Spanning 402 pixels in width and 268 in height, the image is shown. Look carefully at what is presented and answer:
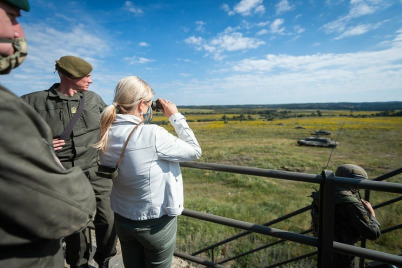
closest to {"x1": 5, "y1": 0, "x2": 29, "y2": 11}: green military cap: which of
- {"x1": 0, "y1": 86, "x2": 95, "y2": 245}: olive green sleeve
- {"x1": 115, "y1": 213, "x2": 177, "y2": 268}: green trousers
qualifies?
{"x1": 0, "y1": 86, "x2": 95, "y2": 245}: olive green sleeve

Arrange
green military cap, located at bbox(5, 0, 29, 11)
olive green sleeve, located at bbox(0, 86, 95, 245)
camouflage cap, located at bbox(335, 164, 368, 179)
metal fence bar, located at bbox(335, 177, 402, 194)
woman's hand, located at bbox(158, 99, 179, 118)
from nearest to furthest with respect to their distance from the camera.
A: olive green sleeve, located at bbox(0, 86, 95, 245), green military cap, located at bbox(5, 0, 29, 11), metal fence bar, located at bbox(335, 177, 402, 194), woman's hand, located at bbox(158, 99, 179, 118), camouflage cap, located at bbox(335, 164, 368, 179)

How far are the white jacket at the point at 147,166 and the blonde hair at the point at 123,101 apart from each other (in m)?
0.04

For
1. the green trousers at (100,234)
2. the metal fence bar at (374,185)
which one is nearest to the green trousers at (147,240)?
the green trousers at (100,234)

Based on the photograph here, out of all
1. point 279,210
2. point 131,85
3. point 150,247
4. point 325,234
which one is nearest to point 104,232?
point 150,247

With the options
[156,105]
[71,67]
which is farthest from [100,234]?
[71,67]

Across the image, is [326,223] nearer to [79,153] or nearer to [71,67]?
[79,153]

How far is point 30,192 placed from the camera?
819 mm

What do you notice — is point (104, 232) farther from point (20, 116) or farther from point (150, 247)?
point (20, 116)

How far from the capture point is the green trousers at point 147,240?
5.52 feet

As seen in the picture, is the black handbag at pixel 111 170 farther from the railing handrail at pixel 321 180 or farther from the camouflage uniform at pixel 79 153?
the camouflage uniform at pixel 79 153

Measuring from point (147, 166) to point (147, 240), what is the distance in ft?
1.78

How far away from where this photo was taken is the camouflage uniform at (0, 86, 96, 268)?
782 mm

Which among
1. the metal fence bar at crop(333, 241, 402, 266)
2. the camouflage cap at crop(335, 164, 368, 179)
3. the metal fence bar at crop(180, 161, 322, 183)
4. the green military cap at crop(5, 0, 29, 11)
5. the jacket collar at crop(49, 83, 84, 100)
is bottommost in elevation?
the metal fence bar at crop(333, 241, 402, 266)

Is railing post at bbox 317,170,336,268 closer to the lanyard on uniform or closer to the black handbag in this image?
the black handbag
